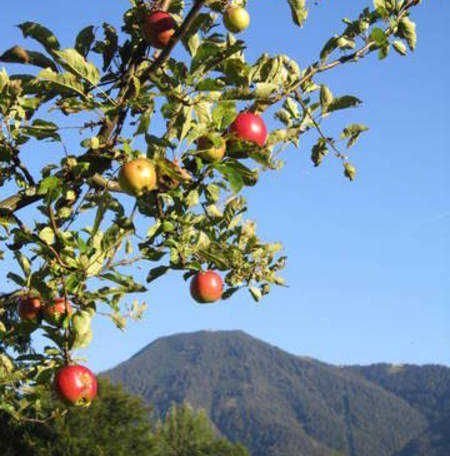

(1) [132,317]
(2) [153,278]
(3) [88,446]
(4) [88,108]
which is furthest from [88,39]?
(3) [88,446]

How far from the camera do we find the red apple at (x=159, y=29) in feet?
9.77

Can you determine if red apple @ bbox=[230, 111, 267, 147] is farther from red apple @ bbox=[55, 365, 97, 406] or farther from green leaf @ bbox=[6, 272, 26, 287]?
green leaf @ bbox=[6, 272, 26, 287]

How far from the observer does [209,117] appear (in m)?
2.92

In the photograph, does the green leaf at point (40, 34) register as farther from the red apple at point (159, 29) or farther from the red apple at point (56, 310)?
the red apple at point (56, 310)

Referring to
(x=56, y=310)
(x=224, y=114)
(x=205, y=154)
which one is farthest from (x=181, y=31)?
(x=56, y=310)

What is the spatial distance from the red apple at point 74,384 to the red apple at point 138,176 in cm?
135

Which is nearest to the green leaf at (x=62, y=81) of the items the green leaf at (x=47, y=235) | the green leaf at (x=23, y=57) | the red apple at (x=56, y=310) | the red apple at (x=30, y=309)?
the green leaf at (x=23, y=57)

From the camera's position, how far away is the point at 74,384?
3760 mm

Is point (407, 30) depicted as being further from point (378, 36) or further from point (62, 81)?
point (62, 81)

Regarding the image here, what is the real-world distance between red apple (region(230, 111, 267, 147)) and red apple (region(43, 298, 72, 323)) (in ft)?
4.53

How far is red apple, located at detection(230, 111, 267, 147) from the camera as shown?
2.96m

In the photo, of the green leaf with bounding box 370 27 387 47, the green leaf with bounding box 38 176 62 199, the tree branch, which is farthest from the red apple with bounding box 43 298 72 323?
the green leaf with bounding box 370 27 387 47

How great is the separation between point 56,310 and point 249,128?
1725 mm

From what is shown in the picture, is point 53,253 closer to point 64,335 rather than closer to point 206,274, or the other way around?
Result: point 64,335
